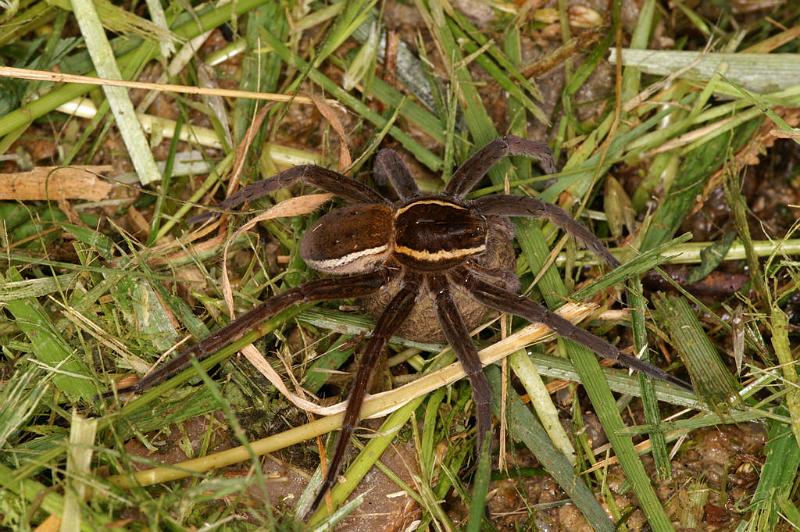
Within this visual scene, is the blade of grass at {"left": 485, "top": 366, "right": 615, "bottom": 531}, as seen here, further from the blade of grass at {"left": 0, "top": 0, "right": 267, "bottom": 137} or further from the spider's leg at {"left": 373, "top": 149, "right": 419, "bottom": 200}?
the blade of grass at {"left": 0, "top": 0, "right": 267, "bottom": 137}

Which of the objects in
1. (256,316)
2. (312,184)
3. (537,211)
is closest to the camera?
(256,316)

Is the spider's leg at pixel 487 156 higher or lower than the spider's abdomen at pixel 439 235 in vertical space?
higher

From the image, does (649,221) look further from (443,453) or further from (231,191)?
(231,191)

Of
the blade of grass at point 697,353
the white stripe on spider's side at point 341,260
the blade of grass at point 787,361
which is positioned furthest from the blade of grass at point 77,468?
the blade of grass at point 787,361

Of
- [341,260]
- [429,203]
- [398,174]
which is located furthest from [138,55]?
[429,203]

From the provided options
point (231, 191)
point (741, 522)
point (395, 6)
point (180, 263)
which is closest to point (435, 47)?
point (395, 6)

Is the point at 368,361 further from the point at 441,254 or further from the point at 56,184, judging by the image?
the point at 56,184

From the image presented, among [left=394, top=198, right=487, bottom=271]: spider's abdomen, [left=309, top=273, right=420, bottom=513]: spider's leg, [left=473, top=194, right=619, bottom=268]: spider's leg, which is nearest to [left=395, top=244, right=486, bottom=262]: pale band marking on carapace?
[left=394, top=198, right=487, bottom=271]: spider's abdomen

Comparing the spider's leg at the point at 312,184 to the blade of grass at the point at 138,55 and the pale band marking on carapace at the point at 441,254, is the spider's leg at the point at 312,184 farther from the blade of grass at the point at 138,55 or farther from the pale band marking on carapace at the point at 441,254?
the blade of grass at the point at 138,55
